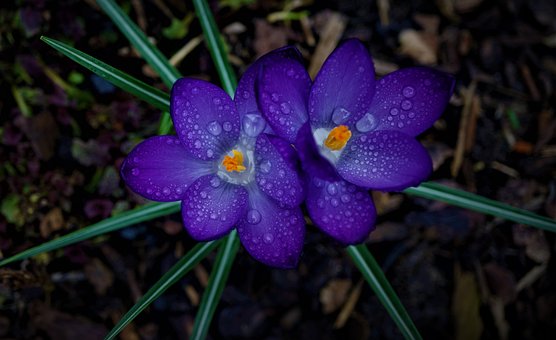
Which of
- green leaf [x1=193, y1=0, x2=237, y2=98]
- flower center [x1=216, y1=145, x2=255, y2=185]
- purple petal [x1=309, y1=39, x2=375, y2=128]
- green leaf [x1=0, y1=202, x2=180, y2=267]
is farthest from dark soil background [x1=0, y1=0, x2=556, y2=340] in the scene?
purple petal [x1=309, y1=39, x2=375, y2=128]

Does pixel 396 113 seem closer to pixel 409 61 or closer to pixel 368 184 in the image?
pixel 368 184

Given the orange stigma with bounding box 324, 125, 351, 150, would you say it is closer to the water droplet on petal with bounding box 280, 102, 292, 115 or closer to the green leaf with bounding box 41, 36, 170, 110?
the water droplet on petal with bounding box 280, 102, 292, 115

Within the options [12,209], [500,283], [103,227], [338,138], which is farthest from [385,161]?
[12,209]

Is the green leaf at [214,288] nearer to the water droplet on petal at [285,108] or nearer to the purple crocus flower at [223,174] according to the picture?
the purple crocus flower at [223,174]

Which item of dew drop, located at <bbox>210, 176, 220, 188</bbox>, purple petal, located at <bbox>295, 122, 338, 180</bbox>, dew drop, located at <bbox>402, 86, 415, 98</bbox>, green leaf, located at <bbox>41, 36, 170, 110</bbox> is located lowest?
dew drop, located at <bbox>210, 176, 220, 188</bbox>

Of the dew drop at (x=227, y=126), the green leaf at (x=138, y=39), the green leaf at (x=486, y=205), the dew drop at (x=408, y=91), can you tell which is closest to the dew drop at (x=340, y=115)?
the dew drop at (x=408, y=91)

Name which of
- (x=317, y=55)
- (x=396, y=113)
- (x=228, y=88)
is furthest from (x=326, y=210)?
(x=317, y=55)

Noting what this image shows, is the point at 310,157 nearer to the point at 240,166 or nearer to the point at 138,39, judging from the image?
the point at 240,166
